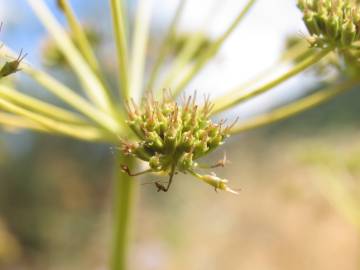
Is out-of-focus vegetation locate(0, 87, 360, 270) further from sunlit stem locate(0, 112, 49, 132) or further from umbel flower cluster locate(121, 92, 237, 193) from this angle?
umbel flower cluster locate(121, 92, 237, 193)

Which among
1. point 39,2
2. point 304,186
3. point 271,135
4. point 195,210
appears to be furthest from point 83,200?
point 39,2

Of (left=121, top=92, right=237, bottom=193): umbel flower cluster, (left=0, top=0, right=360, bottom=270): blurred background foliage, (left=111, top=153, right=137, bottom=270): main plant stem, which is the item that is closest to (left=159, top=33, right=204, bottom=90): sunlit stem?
(left=111, top=153, right=137, bottom=270): main plant stem

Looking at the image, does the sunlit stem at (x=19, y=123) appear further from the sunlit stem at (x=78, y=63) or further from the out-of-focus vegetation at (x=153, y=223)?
the out-of-focus vegetation at (x=153, y=223)

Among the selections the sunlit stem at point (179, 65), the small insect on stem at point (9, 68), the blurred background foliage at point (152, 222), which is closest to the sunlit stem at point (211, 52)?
the sunlit stem at point (179, 65)

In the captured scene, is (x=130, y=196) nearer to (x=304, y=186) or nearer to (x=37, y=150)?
(x=304, y=186)

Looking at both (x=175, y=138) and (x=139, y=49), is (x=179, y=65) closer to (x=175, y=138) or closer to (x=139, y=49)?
(x=139, y=49)
